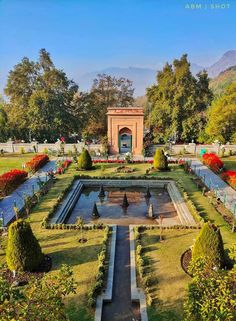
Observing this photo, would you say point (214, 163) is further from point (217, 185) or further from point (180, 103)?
point (180, 103)

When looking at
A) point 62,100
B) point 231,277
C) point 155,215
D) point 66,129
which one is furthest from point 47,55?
point 231,277

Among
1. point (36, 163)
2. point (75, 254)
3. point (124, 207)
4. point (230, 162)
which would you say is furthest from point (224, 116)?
point (75, 254)

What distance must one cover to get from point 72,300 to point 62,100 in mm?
31258

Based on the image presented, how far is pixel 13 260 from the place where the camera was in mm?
9703

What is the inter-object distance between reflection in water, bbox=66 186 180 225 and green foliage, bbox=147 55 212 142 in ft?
55.1

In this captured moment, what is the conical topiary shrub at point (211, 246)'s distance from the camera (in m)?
9.68

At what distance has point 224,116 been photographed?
98.9ft

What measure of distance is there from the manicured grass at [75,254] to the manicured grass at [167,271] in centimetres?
200

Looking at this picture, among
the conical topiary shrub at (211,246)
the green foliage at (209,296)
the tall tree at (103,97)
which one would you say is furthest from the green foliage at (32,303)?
the tall tree at (103,97)

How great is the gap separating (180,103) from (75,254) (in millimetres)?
27738

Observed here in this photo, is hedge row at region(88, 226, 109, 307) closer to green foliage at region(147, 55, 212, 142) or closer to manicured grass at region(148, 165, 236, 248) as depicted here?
manicured grass at region(148, 165, 236, 248)

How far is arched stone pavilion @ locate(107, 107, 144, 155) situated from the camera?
3069 cm

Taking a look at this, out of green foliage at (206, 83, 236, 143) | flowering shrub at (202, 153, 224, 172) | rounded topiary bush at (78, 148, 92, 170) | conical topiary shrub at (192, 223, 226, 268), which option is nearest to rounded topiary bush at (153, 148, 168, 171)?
flowering shrub at (202, 153, 224, 172)

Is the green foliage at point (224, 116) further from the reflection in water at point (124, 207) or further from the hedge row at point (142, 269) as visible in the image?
the hedge row at point (142, 269)
